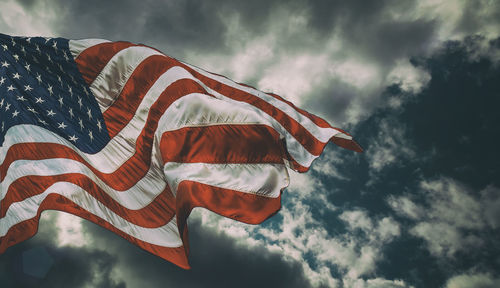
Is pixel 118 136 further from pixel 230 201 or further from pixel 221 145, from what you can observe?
pixel 230 201

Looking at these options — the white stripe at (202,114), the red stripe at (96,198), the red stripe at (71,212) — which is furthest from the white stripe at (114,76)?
the red stripe at (71,212)

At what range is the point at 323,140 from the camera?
8.52 metres

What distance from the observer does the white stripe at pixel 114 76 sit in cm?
775

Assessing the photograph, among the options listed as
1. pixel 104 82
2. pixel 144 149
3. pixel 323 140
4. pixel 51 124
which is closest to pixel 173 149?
pixel 144 149

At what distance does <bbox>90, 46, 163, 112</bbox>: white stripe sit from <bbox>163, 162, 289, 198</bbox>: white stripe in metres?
2.99

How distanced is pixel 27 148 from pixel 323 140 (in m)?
7.65

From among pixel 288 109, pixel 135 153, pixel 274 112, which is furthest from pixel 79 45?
pixel 288 109

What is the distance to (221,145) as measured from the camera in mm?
6359

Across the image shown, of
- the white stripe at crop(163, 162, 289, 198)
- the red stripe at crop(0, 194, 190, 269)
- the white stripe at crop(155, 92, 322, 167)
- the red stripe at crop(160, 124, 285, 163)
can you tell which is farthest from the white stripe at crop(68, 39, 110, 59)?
the white stripe at crop(163, 162, 289, 198)

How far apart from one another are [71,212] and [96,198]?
555mm

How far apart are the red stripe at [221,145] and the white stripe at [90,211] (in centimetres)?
174

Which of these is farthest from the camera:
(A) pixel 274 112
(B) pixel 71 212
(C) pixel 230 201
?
(A) pixel 274 112

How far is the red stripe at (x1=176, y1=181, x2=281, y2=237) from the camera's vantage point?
5691mm

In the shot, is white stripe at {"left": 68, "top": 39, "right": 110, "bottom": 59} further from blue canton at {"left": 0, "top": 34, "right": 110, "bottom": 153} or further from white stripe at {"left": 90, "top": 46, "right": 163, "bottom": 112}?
white stripe at {"left": 90, "top": 46, "right": 163, "bottom": 112}
